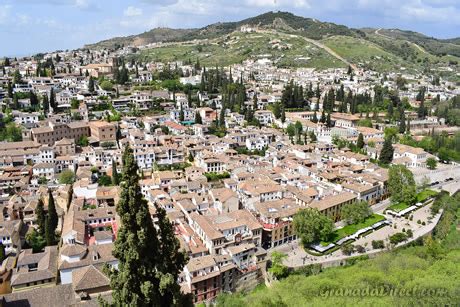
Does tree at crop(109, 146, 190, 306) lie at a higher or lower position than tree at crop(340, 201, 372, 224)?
higher

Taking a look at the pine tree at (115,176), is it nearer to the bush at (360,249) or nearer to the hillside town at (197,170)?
the hillside town at (197,170)

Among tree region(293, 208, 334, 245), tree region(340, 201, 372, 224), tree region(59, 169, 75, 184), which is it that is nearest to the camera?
tree region(293, 208, 334, 245)

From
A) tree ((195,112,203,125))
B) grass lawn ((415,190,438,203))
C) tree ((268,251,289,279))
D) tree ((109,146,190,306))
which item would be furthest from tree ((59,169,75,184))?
grass lawn ((415,190,438,203))

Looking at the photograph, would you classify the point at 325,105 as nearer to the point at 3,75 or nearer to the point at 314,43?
the point at 3,75

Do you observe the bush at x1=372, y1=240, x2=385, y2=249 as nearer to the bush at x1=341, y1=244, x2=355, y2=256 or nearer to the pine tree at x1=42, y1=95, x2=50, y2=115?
the bush at x1=341, y1=244, x2=355, y2=256

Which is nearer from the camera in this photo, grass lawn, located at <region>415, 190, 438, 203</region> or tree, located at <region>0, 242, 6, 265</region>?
tree, located at <region>0, 242, 6, 265</region>

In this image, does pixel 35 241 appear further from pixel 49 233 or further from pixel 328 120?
pixel 328 120

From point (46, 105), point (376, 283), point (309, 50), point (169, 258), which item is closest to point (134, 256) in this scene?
point (169, 258)
